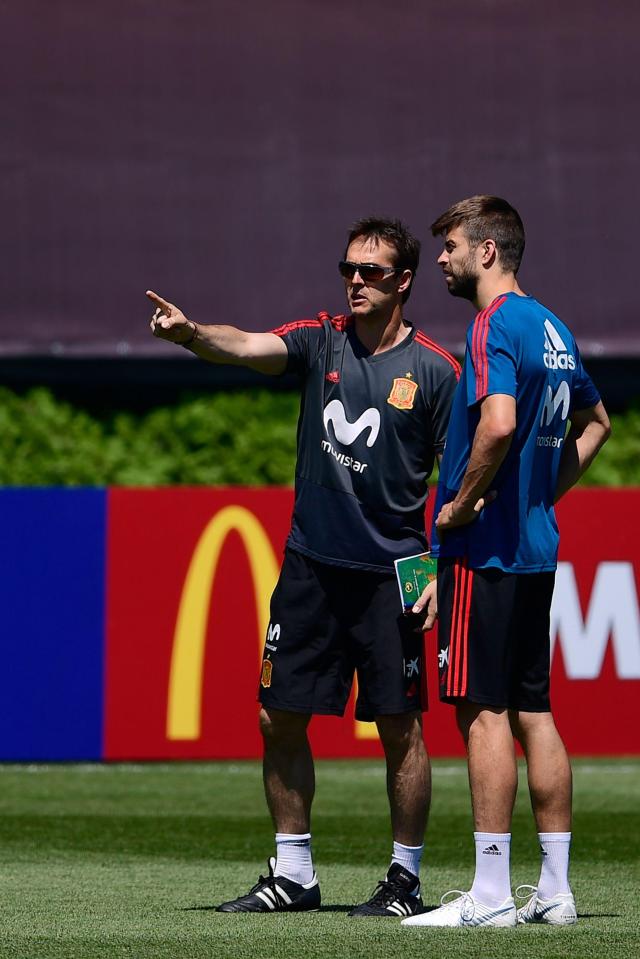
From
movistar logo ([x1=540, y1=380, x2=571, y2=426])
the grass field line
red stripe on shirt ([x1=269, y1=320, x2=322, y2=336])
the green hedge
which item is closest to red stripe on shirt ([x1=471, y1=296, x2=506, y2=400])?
movistar logo ([x1=540, y1=380, x2=571, y2=426])

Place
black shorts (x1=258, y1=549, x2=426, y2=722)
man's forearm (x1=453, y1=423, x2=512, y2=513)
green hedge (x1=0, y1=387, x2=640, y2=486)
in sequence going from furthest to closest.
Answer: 1. green hedge (x1=0, y1=387, x2=640, y2=486)
2. black shorts (x1=258, y1=549, x2=426, y2=722)
3. man's forearm (x1=453, y1=423, x2=512, y2=513)

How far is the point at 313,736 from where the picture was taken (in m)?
10.3

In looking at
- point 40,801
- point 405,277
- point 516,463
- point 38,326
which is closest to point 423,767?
point 516,463

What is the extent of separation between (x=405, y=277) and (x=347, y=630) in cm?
119

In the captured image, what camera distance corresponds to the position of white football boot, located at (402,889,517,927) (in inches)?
212

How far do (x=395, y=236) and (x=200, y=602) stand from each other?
14.7ft

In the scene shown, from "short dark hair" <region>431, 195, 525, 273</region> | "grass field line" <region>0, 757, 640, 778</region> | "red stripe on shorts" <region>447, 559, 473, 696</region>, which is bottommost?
"grass field line" <region>0, 757, 640, 778</region>

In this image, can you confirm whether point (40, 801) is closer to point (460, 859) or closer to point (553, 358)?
point (460, 859)

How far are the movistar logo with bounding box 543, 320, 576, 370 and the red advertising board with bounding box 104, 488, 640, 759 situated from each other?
4.59 m

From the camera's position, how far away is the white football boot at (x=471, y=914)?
539 centimetres

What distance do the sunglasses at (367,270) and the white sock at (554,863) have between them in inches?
73.4

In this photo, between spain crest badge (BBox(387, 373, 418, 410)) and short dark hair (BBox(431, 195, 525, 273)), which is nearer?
short dark hair (BBox(431, 195, 525, 273))

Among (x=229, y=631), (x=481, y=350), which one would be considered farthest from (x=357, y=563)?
(x=229, y=631)

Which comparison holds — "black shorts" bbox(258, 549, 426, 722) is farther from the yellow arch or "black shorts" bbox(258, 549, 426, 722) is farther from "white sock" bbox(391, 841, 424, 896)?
the yellow arch
